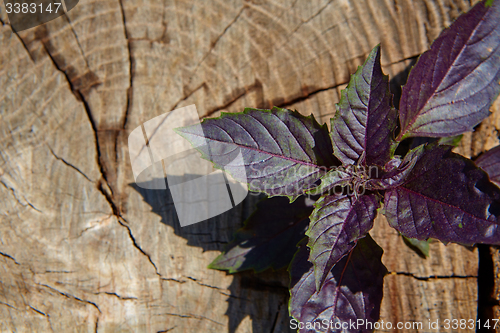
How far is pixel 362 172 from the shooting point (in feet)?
4.92

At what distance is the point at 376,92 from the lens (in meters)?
1.40

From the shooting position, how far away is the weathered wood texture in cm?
183

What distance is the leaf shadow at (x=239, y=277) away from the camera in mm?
1845

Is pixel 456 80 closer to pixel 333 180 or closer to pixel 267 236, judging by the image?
pixel 333 180

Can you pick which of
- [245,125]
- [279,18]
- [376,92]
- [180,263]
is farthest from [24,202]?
[376,92]

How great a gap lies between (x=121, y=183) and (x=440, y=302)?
6.09ft

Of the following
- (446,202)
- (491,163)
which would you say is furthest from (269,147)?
(491,163)

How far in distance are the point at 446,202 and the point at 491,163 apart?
2.31 ft

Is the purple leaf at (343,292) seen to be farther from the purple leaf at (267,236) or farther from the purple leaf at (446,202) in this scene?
the purple leaf at (446,202)

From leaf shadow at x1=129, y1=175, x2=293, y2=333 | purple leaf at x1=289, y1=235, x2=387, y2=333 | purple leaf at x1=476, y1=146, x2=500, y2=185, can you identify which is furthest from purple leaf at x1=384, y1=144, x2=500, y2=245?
leaf shadow at x1=129, y1=175, x2=293, y2=333

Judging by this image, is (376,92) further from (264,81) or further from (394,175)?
(264,81)

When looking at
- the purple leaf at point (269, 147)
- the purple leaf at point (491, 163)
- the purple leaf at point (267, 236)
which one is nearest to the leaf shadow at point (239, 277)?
the purple leaf at point (267, 236)

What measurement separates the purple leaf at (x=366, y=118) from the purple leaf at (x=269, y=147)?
9 cm

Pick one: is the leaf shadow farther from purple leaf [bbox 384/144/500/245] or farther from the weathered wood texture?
purple leaf [bbox 384/144/500/245]
